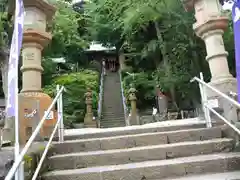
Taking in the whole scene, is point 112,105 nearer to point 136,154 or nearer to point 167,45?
point 167,45

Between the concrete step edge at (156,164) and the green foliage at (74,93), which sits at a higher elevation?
the green foliage at (74,93)

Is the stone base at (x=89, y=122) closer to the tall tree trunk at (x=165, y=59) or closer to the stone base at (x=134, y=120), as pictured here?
the stone base at (x=134, y=120)

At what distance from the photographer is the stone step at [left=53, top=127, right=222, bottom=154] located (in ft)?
13.3

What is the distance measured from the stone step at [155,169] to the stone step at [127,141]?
1.71 feet

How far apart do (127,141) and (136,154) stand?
359 millimetres

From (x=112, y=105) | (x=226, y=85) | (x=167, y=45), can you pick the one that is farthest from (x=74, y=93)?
(x=226, y=85)

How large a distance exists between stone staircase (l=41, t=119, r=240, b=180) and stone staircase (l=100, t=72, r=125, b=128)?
11256 mm

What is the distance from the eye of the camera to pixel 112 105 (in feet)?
61.2

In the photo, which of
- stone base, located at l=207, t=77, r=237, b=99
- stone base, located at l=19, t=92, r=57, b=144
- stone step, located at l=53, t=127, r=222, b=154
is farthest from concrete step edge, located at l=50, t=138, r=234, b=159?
stone base, located at l=207, t=77, r=237, b=99

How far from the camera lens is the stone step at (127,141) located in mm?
4043

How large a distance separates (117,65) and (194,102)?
15901 millimetres

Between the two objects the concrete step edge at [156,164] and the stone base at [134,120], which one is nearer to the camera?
the concrete step edge at [156,164]

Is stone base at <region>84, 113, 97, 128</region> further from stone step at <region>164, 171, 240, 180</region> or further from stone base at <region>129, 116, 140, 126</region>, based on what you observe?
stone step at <region>164, 171, 240, 180</region>

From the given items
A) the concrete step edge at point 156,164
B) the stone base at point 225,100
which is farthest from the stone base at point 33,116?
the stone base at point 225,100
